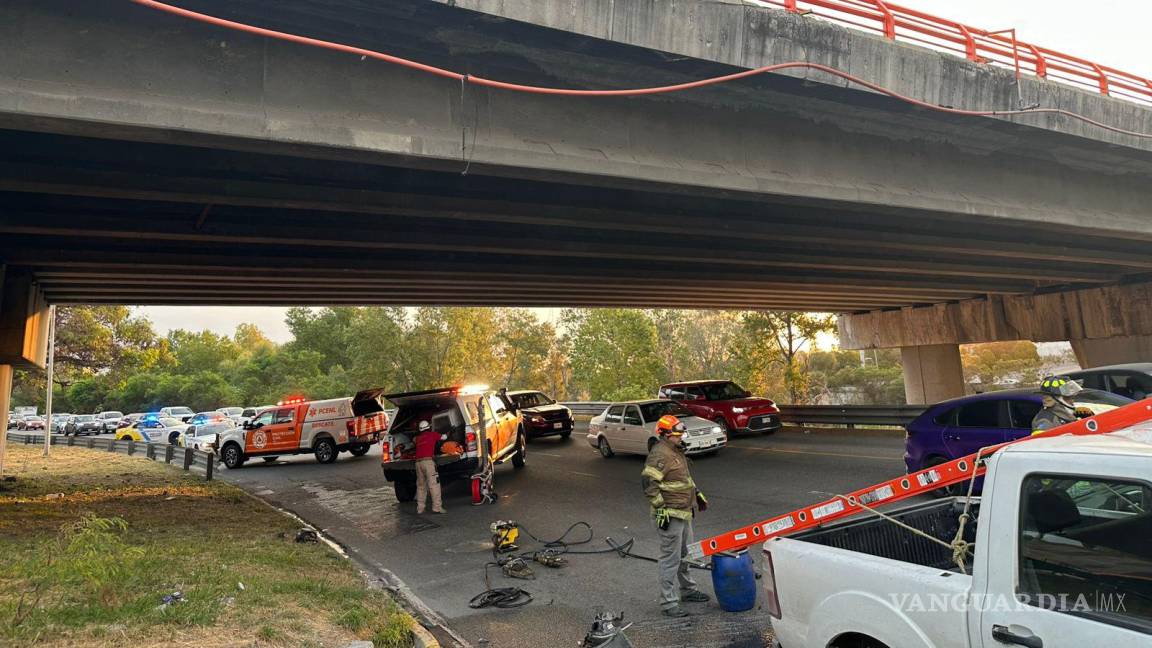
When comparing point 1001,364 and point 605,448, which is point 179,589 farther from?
point 1001,364

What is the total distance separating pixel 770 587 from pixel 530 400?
20.1 m

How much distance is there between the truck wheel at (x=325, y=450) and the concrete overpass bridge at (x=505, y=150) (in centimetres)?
636

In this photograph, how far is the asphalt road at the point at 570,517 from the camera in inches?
225

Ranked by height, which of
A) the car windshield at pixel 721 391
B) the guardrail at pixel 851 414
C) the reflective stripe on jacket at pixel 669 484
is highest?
the car windshield at pixel 721 391

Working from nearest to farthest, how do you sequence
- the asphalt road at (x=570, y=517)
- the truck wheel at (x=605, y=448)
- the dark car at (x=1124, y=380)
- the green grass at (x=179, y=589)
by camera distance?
the green grass at (x=179, y=589)
the asphalt road at (x=570, y=517)
the dark car at (x=1124, y=380)
the truck wheel at (x=605, y=448)

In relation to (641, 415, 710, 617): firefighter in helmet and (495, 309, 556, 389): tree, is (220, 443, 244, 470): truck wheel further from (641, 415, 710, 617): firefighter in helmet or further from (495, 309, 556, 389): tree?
(495, 309, 556, 389): tree

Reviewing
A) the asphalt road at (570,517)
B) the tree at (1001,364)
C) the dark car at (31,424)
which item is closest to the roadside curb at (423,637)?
the asphalt road at (570,517)

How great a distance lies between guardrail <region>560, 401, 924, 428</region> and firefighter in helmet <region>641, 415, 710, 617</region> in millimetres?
13973

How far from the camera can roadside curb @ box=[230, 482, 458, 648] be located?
17.8ft

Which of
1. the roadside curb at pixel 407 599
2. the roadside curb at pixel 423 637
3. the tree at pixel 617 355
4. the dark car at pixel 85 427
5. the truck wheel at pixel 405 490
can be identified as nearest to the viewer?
the roadside curb at pixel 423 637

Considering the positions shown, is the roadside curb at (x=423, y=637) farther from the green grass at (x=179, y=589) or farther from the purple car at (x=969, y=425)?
the purple car at (x=969, y=425)

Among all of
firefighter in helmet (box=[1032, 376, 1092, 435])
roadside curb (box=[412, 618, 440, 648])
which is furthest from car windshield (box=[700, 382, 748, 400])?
roadside curb (box=[412, 618, 440, 648])

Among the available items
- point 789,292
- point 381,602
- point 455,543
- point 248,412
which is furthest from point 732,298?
point 248,412

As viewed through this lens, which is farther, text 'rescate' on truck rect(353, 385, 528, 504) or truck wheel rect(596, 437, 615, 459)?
truck wheel rect(596, 437, 615, 459)
